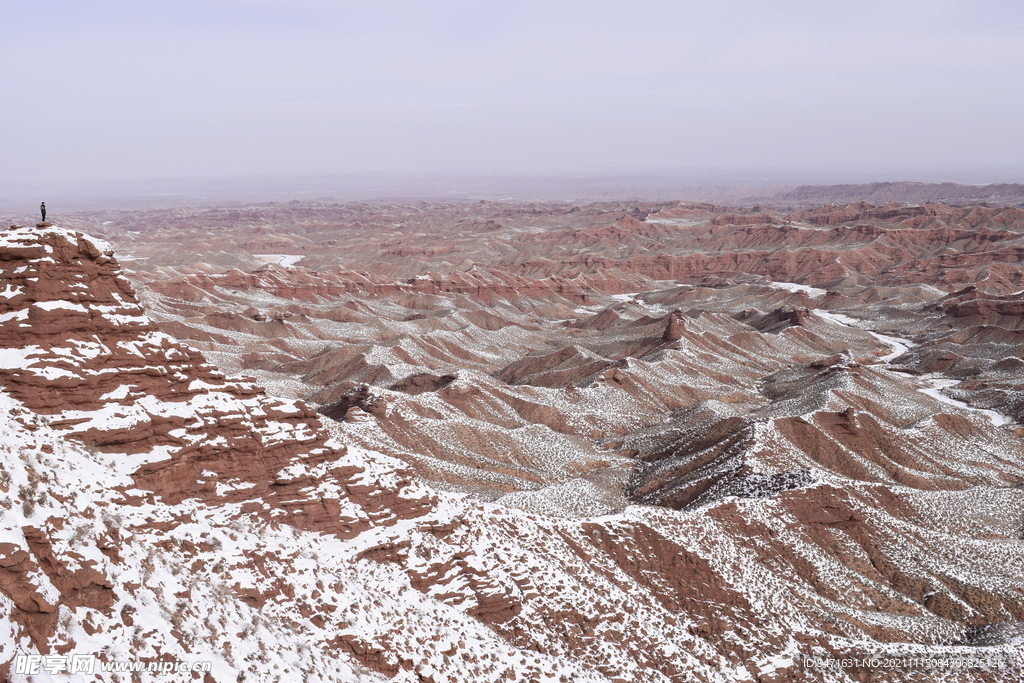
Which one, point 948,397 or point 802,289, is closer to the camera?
point 948,397

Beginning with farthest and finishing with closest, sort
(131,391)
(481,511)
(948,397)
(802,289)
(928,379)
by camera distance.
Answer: (802,289) → (928,379) → (948,397) → (481,511) → (131,391)

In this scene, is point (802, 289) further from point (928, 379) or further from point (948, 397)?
point (948, 397)

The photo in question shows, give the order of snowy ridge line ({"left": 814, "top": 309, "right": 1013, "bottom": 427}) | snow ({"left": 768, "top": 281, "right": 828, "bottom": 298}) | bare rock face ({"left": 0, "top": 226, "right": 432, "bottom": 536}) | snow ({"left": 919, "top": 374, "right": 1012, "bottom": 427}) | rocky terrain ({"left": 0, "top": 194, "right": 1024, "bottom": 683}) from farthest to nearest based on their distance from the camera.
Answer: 1. snow ({"left": 768, "top": 281, "right": 828, "bottom": 298})
2. snowy ridge line ({"left": 814, "top": 309, "right": 1013, "bottom": 427})
3. snow ({"left": 919, "top": 374, "right": 1012, "bottom": 427})
4. bare rock face ({"left": 0, "top": 226, "right": 432, "bottom": 536})
5. rocky terrain ({"left": 0, "top": 194, "right": 1024, "bottom": 683})

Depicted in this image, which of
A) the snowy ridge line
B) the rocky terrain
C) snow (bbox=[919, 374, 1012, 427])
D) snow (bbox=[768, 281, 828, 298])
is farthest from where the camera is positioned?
snow (bbox=[768, 281, 828, 298])

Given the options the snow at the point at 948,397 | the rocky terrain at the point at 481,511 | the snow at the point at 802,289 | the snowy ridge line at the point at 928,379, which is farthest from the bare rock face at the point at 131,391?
the snow at the point at 802,289

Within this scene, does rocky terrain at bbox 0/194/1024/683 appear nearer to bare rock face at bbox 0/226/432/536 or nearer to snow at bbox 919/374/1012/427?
bare rock face at bbox 0/226/432/536

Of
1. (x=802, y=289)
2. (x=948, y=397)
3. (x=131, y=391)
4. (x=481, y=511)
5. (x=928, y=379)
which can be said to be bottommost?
(x=948, y=397)

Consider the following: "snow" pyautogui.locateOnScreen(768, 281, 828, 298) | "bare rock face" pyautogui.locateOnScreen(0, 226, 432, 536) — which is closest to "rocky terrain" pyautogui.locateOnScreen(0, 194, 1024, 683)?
"bare rock face" pyautogui.locateOnScreen(0, 226, 432, 536)

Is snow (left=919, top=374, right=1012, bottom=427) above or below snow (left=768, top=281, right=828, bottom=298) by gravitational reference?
below

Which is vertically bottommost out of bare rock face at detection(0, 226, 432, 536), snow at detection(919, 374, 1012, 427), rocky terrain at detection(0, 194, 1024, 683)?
snow at detection(919, 374, 1012, 427)

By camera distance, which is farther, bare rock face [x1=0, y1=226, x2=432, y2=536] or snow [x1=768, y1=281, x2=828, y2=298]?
snow [x1=768, y1=281, x2=828, y2=298]

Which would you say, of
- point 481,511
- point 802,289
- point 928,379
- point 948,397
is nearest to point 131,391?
point 481,511
